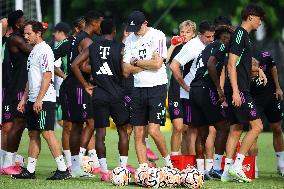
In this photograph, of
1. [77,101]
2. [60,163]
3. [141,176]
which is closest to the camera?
[141,176]

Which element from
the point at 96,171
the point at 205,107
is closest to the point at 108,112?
the point at 205,107

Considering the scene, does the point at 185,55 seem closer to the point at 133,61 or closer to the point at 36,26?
the point at 133,61

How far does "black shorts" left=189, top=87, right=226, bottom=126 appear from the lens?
62.2 feet

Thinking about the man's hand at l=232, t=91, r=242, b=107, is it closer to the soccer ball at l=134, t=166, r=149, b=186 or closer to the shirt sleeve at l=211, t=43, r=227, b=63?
the shirt sleeve at l=211, t=43, r=227, b=63

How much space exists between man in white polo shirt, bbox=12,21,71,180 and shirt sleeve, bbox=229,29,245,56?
2.58 metres

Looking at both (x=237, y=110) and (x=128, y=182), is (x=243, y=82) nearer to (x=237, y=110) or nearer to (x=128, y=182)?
(x=237, y=110)

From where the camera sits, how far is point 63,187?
55.1 ft

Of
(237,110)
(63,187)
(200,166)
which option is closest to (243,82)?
(237,110)

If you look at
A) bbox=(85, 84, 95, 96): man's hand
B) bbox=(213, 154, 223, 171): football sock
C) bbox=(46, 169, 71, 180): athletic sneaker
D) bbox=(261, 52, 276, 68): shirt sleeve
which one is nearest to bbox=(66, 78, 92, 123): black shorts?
bbox=(85, 84, 95, 96): man's hand

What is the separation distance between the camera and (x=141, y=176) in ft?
56.1

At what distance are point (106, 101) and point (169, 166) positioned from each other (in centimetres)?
129

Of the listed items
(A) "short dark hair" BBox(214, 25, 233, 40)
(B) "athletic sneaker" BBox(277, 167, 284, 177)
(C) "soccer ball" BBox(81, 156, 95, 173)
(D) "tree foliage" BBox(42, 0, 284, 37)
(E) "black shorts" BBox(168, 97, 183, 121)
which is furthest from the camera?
(D) "tree foliage" BBox(42, 0, 284, 37)

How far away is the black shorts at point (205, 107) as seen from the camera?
1897 centimetres

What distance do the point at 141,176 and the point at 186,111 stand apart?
8.65 ft
